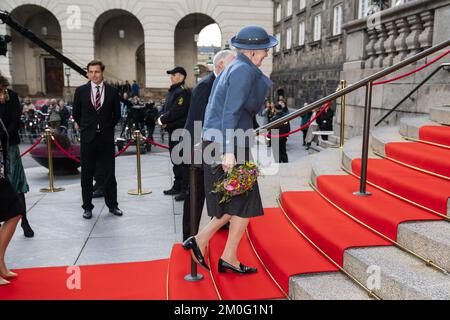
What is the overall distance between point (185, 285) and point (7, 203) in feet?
5.57

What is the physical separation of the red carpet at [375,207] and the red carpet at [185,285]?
1431 mm

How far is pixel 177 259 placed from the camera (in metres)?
3.89

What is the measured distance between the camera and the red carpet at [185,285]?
3179 millimetres

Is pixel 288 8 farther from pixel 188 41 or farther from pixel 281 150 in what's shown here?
pixel 281 150

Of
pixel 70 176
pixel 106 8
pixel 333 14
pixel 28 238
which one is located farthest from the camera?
pixel 106 8

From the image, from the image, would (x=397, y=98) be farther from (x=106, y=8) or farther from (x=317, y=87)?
(x=106, y=8)

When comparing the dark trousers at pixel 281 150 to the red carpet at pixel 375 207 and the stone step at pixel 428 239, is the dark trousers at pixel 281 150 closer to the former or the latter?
the red carpet at pixel 375 207


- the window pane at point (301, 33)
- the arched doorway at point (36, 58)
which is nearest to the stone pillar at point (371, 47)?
the window pane at point (301, 33)

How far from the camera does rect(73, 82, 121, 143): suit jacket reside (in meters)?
5.48

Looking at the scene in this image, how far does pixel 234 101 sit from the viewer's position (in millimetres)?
2914

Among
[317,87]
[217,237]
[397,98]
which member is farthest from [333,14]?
[217,237]

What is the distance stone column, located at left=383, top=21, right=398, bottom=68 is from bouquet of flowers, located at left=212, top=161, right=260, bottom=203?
5.12 m

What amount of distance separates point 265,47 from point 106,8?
31.3 meters

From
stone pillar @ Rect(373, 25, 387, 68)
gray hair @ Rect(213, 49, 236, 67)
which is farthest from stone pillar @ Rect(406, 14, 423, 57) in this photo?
gray hair @ Rect(213, 49, 236, 67)
